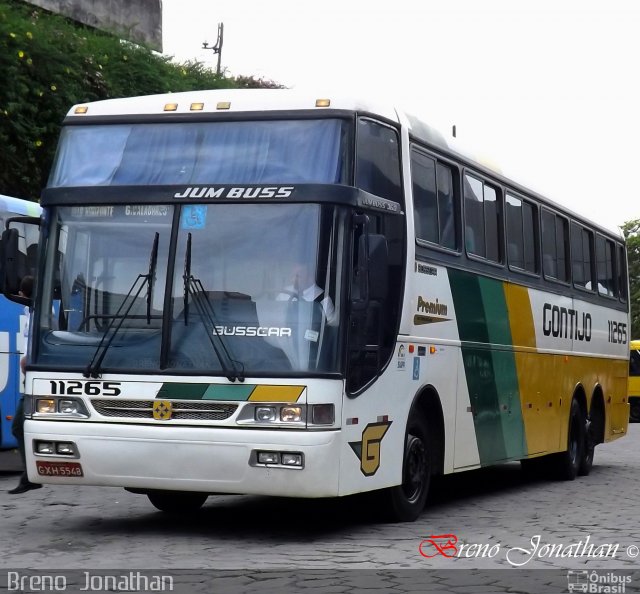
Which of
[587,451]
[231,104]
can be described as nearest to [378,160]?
[231,104]

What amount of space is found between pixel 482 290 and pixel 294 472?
416cm

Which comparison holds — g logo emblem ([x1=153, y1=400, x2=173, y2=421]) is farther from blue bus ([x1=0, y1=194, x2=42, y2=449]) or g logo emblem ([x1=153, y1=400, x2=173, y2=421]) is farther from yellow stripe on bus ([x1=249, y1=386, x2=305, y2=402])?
blue bus ([x1=0, y1=194, x2=42, y2=449])

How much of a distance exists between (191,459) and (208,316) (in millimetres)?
1021

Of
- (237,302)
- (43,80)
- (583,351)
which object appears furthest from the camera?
(43,80)

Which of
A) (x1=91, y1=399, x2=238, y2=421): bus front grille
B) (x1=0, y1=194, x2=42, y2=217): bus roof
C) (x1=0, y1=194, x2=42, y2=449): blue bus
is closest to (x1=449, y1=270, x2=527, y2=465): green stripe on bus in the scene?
(x1=91, y1=399, x2=238, y2=421): bus front grille

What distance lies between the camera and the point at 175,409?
32.0ft

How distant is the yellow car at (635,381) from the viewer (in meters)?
37.4

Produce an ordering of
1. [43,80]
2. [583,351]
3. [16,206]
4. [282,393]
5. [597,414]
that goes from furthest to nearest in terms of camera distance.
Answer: [43,80] → [597,414] → [583,351] → [16,206] → [282,393]

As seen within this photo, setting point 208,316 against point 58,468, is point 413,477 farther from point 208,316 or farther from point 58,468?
point 58,468

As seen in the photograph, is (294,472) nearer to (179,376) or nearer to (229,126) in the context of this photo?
(179,376)

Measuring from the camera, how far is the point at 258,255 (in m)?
9.77

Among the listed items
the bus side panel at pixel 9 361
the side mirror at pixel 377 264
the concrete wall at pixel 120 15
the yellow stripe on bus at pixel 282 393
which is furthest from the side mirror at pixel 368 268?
the concrete wall at pixel 120 15

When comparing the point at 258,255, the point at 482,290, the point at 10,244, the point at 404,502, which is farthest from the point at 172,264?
the point at 482,290

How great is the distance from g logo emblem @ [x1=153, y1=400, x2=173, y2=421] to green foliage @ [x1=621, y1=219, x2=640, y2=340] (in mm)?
77784
